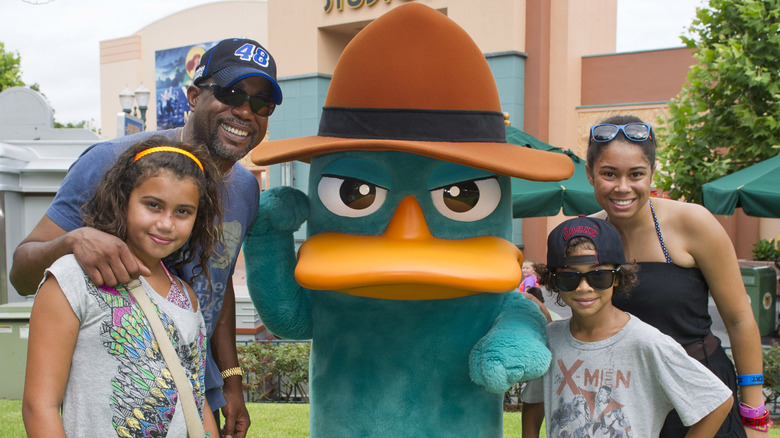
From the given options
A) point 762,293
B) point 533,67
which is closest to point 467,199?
point 762,293

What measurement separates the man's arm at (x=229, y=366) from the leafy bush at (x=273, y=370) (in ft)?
12.7

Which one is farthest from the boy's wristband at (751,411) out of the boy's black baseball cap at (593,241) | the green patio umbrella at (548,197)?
the green patio umbrella at (548,197)

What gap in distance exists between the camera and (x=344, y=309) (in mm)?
2457

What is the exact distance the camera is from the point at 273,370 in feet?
21.3

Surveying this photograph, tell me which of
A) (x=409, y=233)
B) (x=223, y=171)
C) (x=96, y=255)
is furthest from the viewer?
(x=223, y=171)

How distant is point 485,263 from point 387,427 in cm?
72

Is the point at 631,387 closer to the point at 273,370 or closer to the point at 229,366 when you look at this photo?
the point at 229,366

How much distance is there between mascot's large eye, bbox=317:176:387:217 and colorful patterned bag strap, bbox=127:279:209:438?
2.63 feet

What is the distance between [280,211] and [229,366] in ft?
2.14

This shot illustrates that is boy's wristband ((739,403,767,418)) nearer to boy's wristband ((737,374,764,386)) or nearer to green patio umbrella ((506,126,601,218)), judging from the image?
boy's wristband ((737,374,764,386))

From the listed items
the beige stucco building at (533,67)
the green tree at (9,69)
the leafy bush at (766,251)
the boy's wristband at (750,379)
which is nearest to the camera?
the boy's wristband at (750,379)

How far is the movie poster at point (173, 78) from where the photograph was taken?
3033 cm

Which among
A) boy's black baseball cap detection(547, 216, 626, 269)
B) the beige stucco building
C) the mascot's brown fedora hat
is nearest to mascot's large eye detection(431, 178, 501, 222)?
the mascot's brown fedora hat

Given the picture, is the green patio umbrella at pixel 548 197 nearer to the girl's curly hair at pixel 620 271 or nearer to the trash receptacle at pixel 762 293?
the trash receptacle at pixel 762 293
